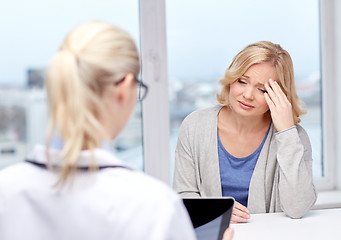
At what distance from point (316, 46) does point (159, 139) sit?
110cm

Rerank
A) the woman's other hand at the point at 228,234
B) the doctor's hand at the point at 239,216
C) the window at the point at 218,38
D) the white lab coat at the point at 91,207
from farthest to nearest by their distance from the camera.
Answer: the window at the point at 218,38, the doctor's hand at the point at 239,216, the woman's other hand at the point at 228,234, the white lab coat at the point at 91,207

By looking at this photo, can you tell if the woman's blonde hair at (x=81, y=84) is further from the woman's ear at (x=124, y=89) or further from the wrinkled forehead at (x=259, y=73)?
the wrinkled forehead at (x=259, y=73)

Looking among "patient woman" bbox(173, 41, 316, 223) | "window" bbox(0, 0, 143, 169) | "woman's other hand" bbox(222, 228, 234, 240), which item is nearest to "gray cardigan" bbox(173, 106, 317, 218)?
"patient woman" bbox(173, 41, 316, 223)

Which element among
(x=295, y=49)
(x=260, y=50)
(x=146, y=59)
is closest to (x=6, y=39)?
(x=146, y=59)

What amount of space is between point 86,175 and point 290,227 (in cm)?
91

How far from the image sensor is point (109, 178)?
0.77 meters

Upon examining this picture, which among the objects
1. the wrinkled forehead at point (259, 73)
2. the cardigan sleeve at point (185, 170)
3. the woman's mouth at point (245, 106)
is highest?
the wrinkled forehead at point (259, 73)

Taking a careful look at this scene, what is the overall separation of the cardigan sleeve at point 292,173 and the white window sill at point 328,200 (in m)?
0.88

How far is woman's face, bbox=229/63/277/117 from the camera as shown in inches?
67.8

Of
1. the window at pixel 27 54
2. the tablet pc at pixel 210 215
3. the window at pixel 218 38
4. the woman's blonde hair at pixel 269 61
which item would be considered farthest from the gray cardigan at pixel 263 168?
the window at pixel 27 54

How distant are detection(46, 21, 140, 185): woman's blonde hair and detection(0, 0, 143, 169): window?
5.35 ft

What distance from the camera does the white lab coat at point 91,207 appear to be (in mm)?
750

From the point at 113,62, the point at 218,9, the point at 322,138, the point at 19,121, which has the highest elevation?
the point at 218,9

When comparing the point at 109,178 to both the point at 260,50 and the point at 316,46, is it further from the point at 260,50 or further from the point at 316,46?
the point at 316,46
